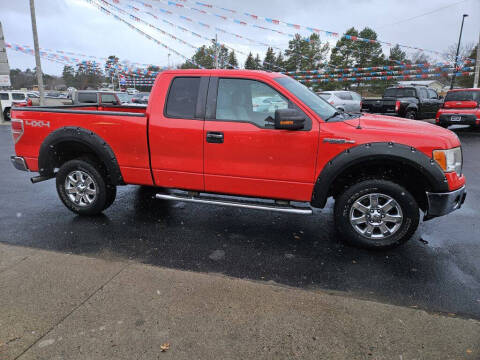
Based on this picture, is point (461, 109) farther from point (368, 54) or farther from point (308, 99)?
point (368, 54)

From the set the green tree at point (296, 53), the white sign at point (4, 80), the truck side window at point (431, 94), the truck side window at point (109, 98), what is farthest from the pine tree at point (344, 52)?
the white sign at point (4, 80)

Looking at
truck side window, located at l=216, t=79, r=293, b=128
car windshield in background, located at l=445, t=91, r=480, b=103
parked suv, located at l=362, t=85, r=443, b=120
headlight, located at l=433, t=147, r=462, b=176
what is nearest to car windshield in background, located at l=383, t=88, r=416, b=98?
parked suv, located at l=362, t=85, r=443, b=120

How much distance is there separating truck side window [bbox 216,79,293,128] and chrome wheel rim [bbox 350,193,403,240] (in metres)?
1.35

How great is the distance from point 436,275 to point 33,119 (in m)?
5.13

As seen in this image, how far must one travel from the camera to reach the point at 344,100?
16703mm

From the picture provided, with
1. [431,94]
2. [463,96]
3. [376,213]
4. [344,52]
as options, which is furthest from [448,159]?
[344,52]

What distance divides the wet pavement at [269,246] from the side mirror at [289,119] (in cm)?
137

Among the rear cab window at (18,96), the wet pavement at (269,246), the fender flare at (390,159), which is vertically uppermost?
the fender flare at (390,159)

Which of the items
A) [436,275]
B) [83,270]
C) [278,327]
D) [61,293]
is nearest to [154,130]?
[83,270]

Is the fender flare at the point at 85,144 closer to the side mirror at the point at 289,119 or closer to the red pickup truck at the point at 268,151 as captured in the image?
the red pickup truck at the point at 268,151

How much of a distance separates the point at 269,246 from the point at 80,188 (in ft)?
8.81

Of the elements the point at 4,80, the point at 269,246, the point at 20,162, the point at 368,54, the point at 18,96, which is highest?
the point at 368,54

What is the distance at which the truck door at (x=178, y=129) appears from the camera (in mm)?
A: 4027

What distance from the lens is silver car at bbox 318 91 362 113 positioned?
52.7 feet
